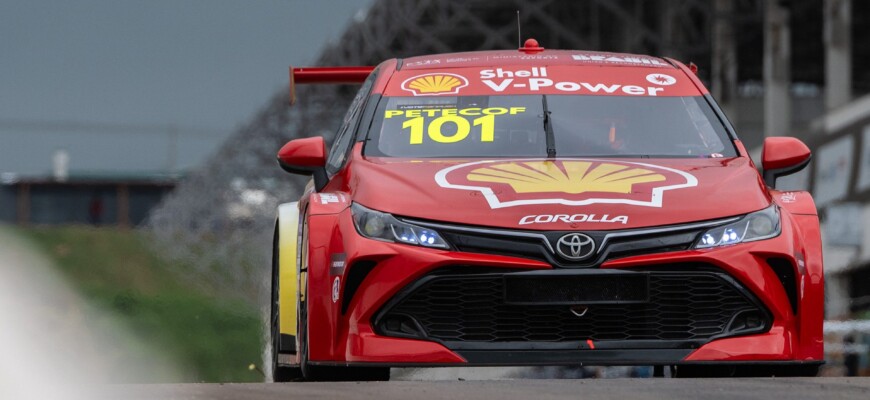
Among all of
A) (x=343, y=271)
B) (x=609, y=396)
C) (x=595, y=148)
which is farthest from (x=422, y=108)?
(x=609, y=396)

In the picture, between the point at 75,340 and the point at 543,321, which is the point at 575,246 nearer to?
the point at 543,321

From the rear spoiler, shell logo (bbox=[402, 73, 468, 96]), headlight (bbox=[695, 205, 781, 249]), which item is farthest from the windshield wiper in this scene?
the rear spoiler

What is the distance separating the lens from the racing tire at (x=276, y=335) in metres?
8.20

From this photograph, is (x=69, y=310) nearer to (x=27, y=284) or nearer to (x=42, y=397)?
(x=27, y=284)

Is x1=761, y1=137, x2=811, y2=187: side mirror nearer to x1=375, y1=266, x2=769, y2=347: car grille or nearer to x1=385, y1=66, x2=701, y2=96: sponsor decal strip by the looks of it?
x1=385, y1=66, x2=701, y2=96: sponsor decal strip

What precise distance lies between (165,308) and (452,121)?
804 centimetres

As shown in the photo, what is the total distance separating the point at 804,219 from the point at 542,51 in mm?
2133

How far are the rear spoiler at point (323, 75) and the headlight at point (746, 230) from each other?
3.36 metres

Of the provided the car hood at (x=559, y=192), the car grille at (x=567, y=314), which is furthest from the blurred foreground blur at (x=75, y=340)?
the car grille at (x=567, y=314)

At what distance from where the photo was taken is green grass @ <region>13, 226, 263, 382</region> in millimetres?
14711

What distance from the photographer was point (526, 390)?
6.32 meters

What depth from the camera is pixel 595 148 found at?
765 centimetres

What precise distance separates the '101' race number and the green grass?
3.11 meters

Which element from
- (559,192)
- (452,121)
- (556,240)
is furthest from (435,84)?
(556,240)
